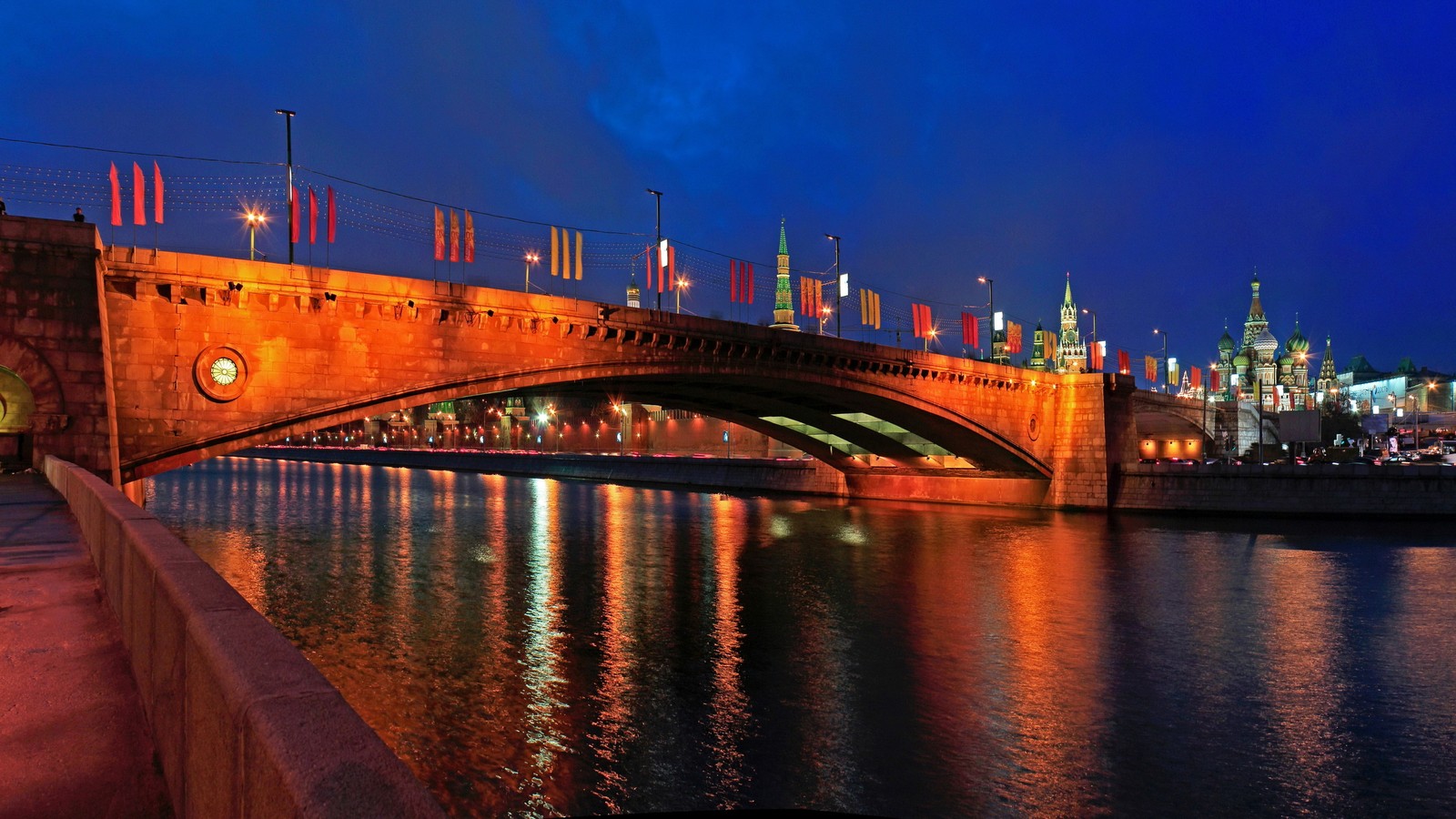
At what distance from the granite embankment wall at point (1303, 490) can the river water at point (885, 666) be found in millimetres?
8273

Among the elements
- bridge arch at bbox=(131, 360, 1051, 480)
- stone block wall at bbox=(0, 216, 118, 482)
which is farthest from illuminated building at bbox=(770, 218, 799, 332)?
stone block wall at bbox=(0, 216, 118, 482)

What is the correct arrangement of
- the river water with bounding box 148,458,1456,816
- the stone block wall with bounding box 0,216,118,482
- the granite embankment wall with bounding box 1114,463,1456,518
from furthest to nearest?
the granite embankment wall with bounding box 1114,463,1456,518
the stone block wall with bounding box 0,216,118,482
the river water with bounding box 148,458,1456,816

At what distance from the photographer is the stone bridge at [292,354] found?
21266 mm

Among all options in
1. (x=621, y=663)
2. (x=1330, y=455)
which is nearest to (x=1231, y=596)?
(x=621, y=663)

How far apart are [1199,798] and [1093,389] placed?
47.5 meters

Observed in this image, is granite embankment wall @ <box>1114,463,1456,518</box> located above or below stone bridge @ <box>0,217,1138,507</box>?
below

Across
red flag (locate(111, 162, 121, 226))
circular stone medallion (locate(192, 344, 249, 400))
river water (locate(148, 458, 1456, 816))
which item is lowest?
river water (locate(148, 458, 1456, 816))

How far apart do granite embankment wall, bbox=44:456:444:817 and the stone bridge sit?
19.0 meters

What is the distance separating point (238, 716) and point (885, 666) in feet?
54.6

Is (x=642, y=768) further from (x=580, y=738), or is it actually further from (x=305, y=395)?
→ (x=305, y=395)

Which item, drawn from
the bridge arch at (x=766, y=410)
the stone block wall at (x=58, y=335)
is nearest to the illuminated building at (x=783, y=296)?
the bridge arch at (x=766, y=410)

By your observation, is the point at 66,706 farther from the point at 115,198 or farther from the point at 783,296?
the point at 783,296

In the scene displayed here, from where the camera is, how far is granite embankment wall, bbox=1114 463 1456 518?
4566 centimetres

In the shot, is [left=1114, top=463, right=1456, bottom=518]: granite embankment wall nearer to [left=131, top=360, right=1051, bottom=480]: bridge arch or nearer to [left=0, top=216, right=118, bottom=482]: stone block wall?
[left=131, top=360, right=1051, bottom=480]: bridge arch
